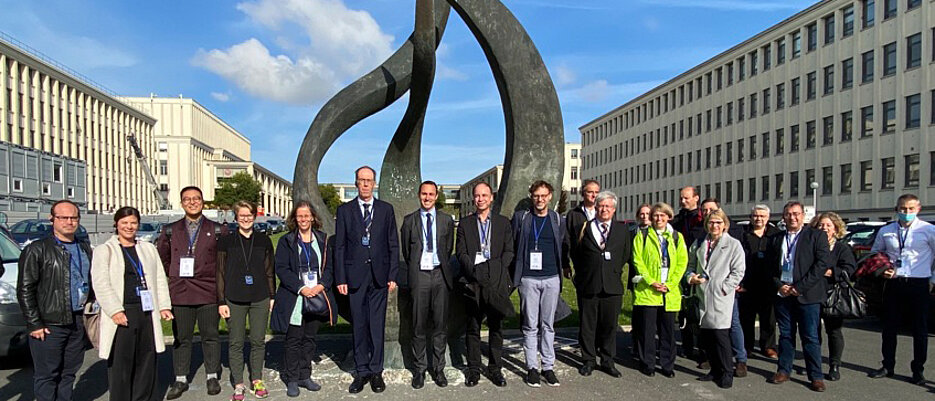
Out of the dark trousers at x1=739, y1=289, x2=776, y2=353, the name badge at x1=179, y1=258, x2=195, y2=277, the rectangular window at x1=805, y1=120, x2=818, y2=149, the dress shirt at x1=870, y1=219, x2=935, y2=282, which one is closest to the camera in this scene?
the name badge at x1=179, y1=258, x2=195, y2=277

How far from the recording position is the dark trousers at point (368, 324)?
18.5ft

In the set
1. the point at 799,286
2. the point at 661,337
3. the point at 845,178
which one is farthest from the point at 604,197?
the point at 845,178

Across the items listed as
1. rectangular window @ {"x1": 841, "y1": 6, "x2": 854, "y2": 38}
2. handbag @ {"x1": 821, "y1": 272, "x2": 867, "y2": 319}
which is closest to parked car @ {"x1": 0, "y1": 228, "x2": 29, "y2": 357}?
handbag @ {"x1": 821, "y1": 272, "x2": 867, "y2": 319}

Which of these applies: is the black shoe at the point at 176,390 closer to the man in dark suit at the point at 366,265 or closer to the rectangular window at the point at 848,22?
the man in dark suit at the point at 366,265

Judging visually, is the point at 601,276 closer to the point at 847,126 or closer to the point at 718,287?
the point at 718,287

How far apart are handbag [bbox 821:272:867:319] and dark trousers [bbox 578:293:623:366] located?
1921 millimetres

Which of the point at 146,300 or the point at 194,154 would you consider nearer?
the point at 146,300

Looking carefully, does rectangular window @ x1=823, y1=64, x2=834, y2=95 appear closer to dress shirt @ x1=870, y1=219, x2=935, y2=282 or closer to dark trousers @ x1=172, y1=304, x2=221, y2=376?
dress shirt @ x1=870, y1=219, x2=935, y2=282

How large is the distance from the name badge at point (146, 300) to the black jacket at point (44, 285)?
0.46 meters

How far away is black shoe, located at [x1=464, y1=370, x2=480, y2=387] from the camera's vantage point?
5.81 m

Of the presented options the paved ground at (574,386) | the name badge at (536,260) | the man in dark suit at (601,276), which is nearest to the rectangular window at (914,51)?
the paved ground at (574,386)

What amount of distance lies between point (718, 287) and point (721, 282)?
54 millimetres

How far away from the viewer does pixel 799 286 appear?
5785 millimetres

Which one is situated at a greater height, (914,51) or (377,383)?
(914,51)
